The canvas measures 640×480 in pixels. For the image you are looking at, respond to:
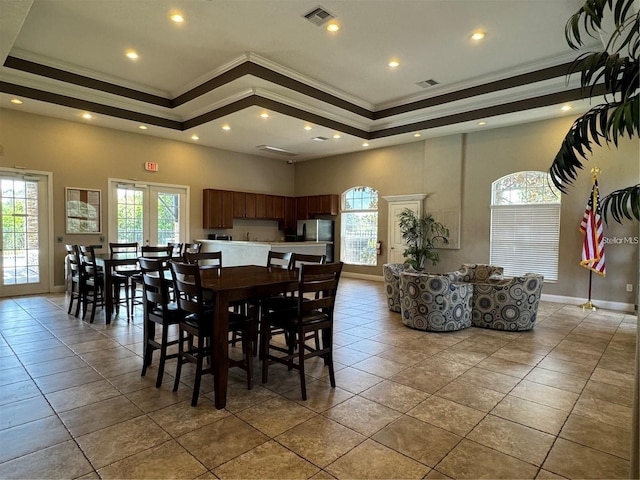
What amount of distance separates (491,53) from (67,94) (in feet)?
22.6

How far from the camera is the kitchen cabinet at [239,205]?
957cm

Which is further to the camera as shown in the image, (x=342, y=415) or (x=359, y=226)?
(x=359, y=226)

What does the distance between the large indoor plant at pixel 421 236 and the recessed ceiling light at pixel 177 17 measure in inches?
228

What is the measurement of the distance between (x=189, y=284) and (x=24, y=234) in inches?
235

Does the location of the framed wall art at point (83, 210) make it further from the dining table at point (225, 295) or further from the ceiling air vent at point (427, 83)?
the ceiling air vent at point (427, 83)

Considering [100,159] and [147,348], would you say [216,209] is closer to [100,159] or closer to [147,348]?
[100,159]

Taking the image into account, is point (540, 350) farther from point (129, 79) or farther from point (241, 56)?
point (129, 79)

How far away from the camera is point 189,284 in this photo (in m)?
2.84

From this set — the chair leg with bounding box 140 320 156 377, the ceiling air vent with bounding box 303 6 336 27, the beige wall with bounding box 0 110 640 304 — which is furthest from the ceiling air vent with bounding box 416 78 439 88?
the chair leg with bounding box 140 320 156 377

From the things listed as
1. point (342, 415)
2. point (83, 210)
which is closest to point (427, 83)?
point (342, 415)

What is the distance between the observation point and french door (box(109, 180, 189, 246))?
7848 mm

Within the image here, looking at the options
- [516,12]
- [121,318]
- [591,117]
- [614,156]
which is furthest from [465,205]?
[121,318]

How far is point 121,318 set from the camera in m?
5.33

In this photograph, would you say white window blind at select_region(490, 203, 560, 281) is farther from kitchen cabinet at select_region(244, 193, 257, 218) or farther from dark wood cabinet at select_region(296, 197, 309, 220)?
kitchen cabinet at select_region(244, 193, 257, 218)
